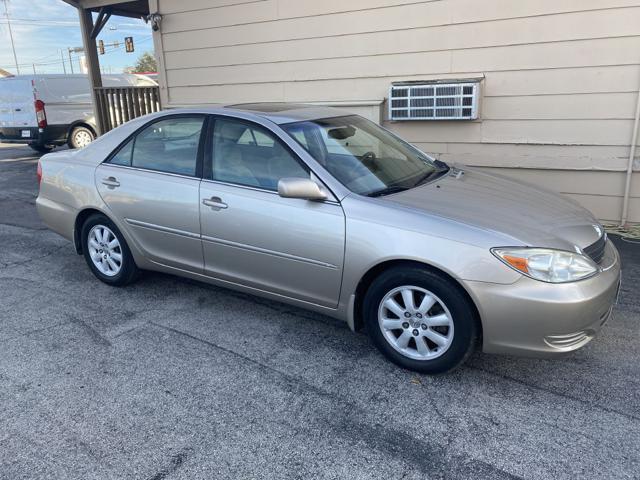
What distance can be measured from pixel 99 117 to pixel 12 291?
613 cm

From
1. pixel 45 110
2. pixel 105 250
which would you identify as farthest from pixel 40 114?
pixel 105 250

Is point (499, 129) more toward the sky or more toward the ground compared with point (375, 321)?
more toward the sky

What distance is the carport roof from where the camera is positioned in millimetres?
9156

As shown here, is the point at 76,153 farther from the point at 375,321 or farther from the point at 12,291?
the point at 375,321

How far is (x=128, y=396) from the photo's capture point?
2900mm

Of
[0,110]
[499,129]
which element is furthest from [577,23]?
[0,110]

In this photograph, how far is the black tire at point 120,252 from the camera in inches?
168

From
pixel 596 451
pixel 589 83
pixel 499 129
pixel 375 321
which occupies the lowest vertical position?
pixel 596 451

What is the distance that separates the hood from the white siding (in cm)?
242

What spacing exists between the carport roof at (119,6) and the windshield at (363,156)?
263 inches

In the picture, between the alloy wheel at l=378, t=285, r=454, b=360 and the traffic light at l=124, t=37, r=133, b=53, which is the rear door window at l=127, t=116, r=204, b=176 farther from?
the traffic light at l=124, t=37, r=133, b=53

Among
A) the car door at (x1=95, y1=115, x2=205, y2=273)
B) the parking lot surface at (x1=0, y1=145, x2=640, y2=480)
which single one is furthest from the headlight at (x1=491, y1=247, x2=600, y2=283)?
the car door at (x1=95, y1=115, x2=205, y2=273)

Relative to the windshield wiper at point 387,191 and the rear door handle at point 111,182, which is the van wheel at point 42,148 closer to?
the rear door handle at point 111,182

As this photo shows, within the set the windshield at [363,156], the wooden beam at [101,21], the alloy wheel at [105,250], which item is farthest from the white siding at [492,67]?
the alloy wheel at [105,250]
